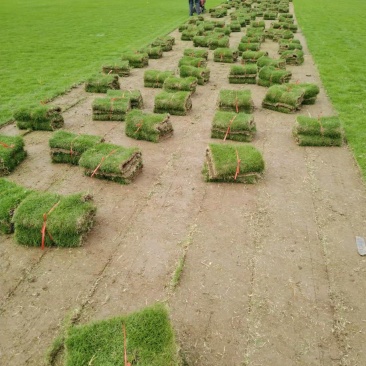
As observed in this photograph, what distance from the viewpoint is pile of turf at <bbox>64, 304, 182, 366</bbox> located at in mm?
5281

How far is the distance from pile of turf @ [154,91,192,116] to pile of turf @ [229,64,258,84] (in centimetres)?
496

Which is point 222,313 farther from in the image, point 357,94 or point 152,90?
point 357,94

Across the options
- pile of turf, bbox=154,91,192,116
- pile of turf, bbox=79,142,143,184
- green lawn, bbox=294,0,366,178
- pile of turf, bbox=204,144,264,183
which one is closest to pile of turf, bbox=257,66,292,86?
green lawn, bbox=294,0,366,178

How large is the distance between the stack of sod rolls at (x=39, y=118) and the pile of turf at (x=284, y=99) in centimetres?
966

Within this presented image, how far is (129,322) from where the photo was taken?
19.0 ft

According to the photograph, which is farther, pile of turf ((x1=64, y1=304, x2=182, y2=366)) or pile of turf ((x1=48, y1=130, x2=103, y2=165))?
pile of turf ((x1=48, y1=130, x2=103, y2=165))

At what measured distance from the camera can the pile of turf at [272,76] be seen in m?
18.2

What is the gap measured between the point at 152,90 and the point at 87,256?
12.7m

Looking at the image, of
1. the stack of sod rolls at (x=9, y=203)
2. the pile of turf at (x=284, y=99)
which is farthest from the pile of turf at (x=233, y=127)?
the stack of sod rolls at (x=9, y=203)

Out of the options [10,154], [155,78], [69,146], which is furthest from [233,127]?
[10,154]

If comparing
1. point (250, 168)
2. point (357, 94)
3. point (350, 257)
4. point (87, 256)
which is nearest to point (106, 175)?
point (87, 256)

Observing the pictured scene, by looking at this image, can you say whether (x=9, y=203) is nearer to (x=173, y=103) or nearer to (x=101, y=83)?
(x=173, y=103)

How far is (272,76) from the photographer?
18.4 metres

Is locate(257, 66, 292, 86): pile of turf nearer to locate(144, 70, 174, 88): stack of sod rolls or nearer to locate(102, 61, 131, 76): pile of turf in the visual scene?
locate(144, 70, 174, 88): stack of sod rolls
